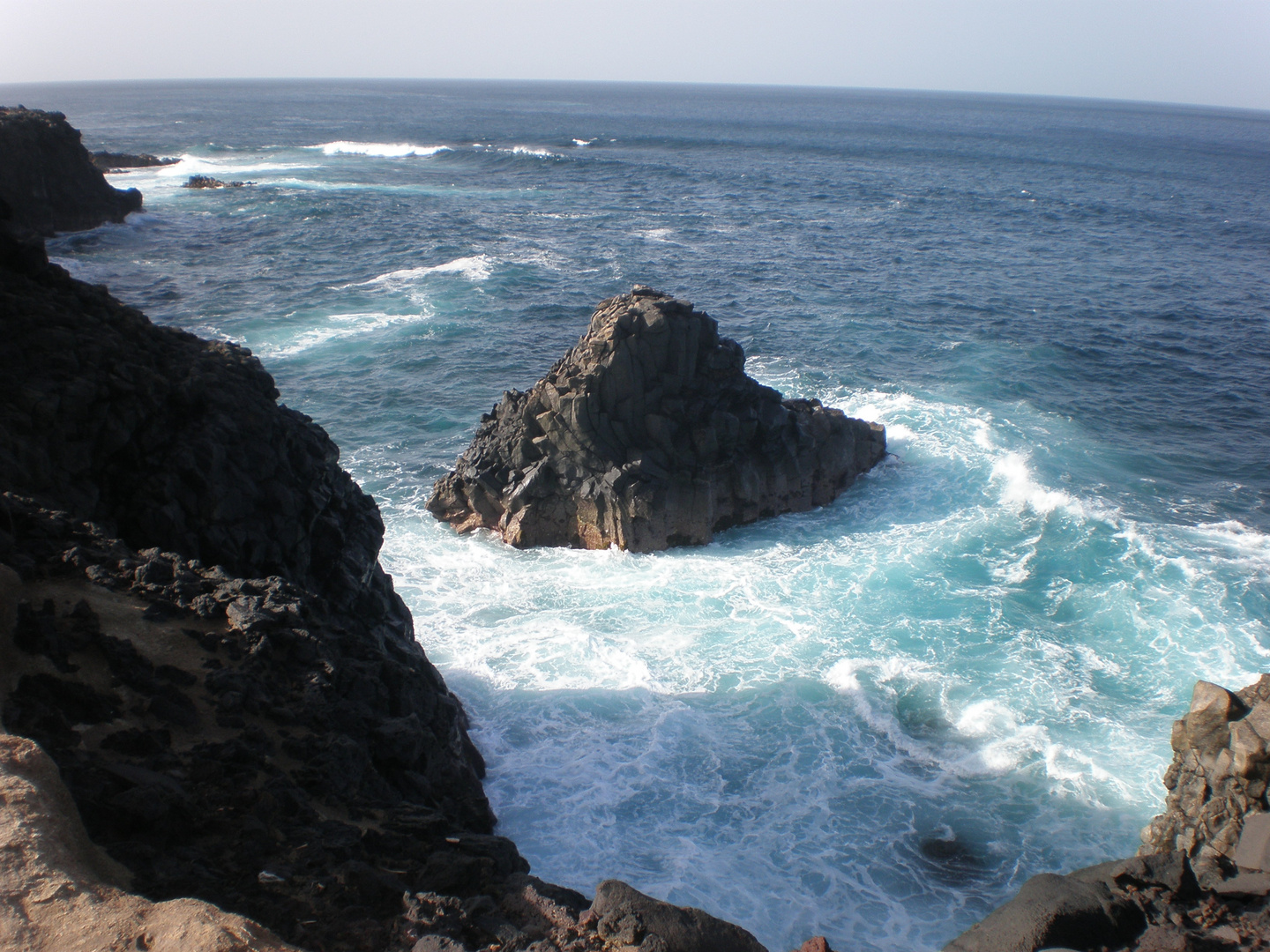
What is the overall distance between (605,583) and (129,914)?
750 inches

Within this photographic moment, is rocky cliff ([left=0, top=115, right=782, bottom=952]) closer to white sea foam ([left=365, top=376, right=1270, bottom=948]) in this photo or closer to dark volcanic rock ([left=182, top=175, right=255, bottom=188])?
white sea foam ([left=365, top=376, right=1270, bottom=948])

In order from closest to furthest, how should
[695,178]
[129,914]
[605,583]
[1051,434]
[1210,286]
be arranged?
[129,914] → [605,583] → [1051,434] → [1210,286] → [695,178]

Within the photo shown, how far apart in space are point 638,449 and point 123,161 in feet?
336

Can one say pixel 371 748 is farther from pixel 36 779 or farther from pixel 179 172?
pixel 179 172

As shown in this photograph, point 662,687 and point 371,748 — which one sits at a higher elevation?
point 371,748

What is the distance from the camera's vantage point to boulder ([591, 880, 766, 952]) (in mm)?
10250

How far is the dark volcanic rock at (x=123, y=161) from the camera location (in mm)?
99444

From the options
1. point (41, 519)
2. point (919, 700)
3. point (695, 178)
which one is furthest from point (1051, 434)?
point (695, 178)

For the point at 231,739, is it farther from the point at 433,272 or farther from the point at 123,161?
the point at 123,161


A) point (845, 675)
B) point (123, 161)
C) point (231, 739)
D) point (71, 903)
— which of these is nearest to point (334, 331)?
point (845, 675)

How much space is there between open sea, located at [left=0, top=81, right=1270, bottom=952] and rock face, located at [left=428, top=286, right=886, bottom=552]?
1.11m

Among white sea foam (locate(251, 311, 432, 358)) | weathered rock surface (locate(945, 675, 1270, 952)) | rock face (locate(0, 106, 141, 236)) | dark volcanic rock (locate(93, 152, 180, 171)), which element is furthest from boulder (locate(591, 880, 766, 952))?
dark volcanic rock (locate(93, 152, 180, 171))

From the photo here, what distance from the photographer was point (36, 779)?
9.74 m

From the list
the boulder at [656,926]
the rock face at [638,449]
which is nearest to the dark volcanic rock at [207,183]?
the rock face at [638,449]
